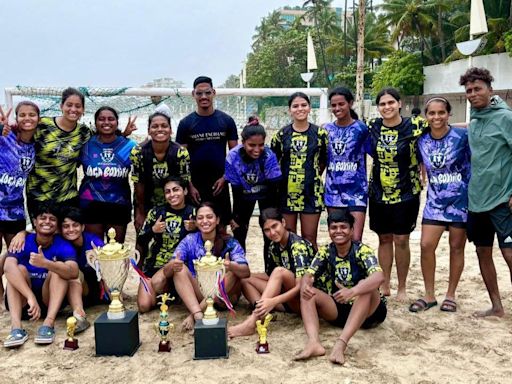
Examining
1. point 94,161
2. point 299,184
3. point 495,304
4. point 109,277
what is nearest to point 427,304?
point 495,304

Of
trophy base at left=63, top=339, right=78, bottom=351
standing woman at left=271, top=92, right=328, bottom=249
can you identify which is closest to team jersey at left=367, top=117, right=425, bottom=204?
standing woman at left=271, top=92, right=328, bottom=249

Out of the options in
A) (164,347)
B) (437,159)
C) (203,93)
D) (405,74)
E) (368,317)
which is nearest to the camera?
(164,347)

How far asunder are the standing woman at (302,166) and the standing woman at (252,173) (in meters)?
0.14

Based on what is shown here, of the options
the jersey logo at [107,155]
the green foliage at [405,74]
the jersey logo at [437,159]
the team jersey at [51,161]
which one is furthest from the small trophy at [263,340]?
the green foliage at [405,74]

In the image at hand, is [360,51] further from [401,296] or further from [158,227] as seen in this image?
[158,227]

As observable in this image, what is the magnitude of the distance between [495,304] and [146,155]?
3.23 meters

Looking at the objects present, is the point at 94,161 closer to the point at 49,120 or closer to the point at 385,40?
the point at 49,120

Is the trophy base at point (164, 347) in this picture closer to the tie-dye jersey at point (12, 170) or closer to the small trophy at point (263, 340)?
the small trophy at point (263, 340)

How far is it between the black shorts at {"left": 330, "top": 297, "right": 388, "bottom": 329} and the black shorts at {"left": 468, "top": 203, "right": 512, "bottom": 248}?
0.97 meters

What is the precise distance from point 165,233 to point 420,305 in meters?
2.30

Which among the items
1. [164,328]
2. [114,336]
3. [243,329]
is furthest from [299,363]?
[114,336]

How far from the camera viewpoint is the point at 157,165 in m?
4.46

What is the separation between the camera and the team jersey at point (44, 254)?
398 cm

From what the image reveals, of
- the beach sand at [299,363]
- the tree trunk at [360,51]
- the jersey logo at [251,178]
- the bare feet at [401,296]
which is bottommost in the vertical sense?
the beach sand at [299,363]
